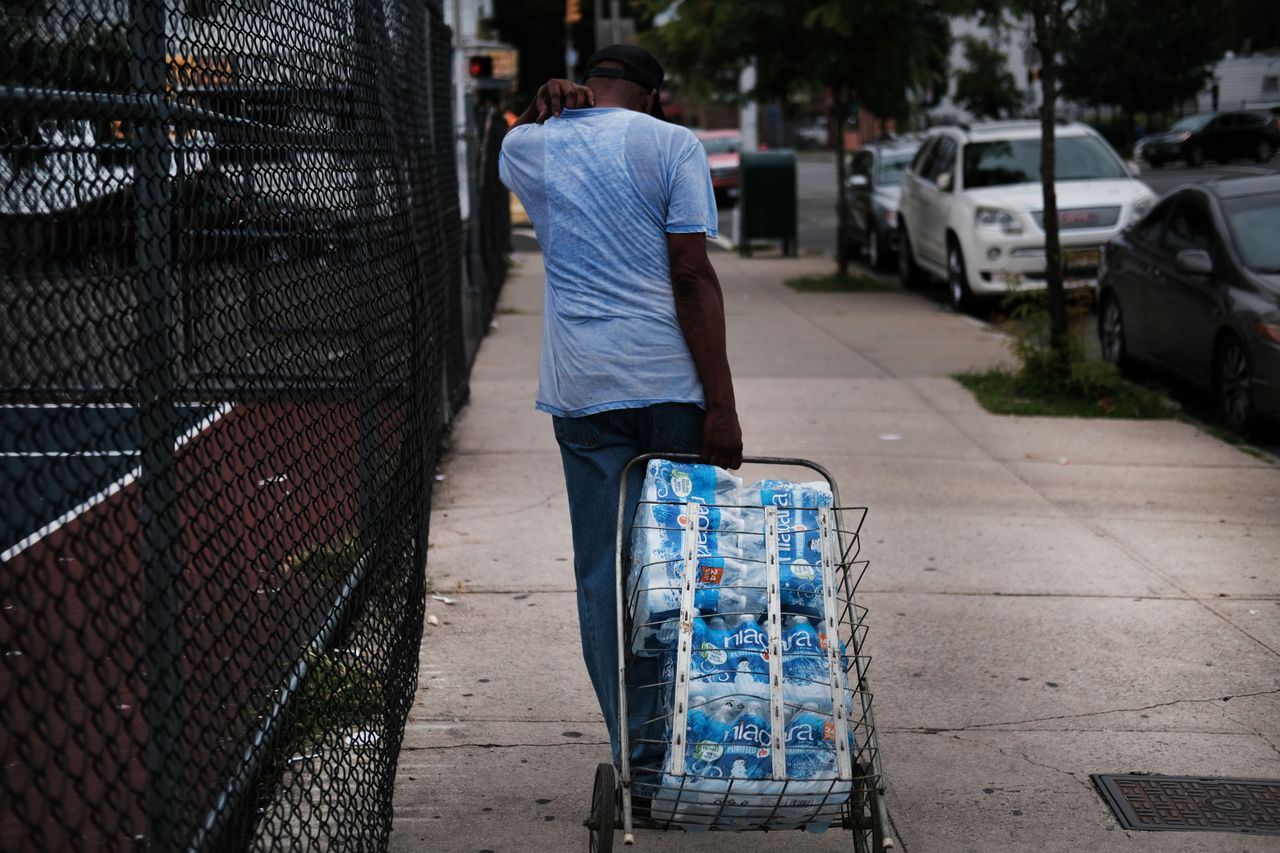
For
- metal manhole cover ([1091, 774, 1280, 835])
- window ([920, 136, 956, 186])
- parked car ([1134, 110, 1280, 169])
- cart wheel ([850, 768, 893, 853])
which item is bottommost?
metal manhole cover ([1091, 774, 1280, 835])

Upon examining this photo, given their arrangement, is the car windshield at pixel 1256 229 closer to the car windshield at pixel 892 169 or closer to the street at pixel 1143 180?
the street at pixel 1143 180

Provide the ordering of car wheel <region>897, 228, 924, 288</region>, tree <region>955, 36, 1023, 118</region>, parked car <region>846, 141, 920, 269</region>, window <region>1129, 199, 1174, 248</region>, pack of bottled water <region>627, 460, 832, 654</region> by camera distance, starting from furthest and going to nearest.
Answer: tree <region>955, 36, 1023, 118</region> < parked car <region>846, 141, 920, 269</region> < car wheel <region>897, 228, 924, 288</region> < window <region>1129, 199, 1174, 248</region> < pack of bottled water <region>627, 460, 832, 654</region>

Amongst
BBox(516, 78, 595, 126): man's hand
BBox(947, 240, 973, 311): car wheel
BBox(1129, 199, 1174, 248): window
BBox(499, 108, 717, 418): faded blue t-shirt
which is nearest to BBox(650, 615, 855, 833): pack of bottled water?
BBox(499, 108, 717, 418): faded blue t-shirt

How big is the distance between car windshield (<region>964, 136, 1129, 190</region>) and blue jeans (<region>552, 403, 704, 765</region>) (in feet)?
41.4

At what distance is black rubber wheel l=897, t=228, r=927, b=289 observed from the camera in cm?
1772

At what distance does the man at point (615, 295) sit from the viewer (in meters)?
3.44

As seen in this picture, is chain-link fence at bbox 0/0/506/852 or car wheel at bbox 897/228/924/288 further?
car wheel at bbox 897/228/924/288

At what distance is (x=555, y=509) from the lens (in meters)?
7.10

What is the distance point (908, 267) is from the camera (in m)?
17.8

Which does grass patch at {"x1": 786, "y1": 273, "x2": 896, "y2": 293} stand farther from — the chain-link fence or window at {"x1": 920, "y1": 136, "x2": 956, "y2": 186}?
the chain-link fence

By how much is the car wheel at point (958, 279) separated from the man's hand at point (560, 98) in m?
11.9

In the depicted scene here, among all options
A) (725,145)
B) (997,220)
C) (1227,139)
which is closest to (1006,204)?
(997,220)

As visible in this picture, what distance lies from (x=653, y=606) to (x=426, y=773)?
3.76 ft

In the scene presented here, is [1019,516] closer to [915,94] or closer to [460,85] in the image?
[460,85]
